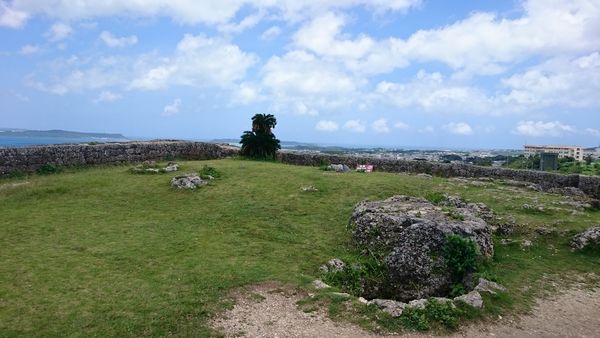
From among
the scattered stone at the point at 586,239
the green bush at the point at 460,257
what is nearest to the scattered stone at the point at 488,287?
the green bush at the point at 460,257

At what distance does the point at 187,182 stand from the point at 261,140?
9.94m

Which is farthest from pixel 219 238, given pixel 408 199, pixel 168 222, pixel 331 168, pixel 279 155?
pixel 279 155

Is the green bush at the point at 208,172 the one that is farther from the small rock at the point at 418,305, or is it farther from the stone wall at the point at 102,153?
the small rock at the point at 418,305

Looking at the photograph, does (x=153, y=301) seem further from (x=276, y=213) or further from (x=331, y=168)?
(x=331, y=168)

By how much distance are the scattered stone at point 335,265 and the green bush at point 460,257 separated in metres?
2.42

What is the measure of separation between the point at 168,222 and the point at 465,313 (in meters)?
9.12

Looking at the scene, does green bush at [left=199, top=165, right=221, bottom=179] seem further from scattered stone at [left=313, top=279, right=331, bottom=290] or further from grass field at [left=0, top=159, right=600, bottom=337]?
scattered stone at [left=313, top=279, right=331, bottom=290]

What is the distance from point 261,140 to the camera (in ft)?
89.3

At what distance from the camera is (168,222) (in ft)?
45.4

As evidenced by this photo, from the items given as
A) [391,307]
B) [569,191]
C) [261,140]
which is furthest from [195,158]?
[391,307]

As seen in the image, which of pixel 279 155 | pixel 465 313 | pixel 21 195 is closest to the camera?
pixel 465 313

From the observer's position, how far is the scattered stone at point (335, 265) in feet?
35.1

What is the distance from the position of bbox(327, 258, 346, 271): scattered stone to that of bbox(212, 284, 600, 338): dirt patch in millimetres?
1724

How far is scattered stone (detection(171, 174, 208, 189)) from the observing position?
17.6 meters
